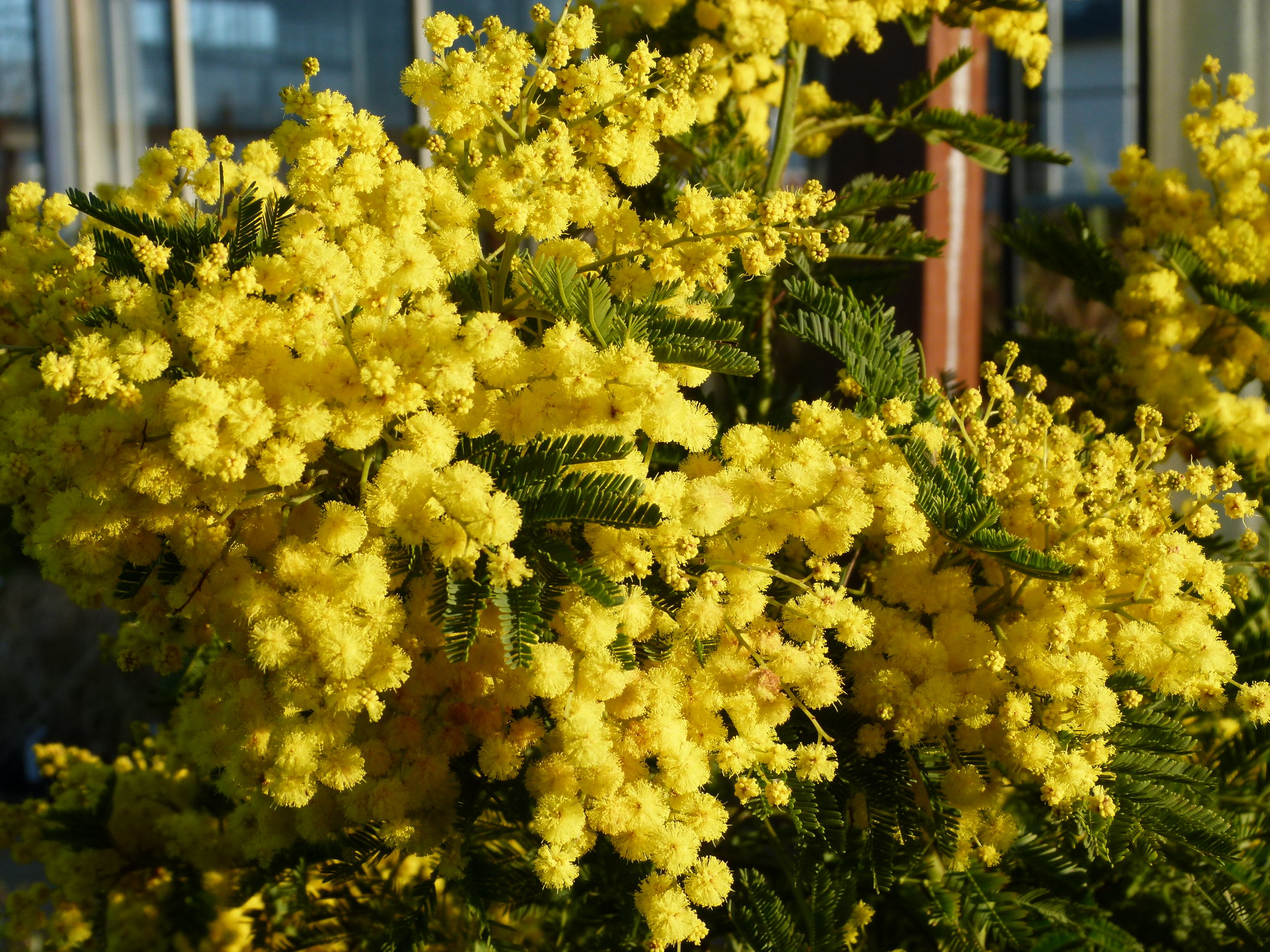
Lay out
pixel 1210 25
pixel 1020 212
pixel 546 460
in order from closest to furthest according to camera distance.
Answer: pixel 546 460 → pixel 1020 212 → pixel 1210 25

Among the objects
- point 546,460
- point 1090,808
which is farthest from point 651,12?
point 1090,808

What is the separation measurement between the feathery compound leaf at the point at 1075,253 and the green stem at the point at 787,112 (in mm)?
352

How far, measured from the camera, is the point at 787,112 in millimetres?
1282

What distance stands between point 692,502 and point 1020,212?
0.90m

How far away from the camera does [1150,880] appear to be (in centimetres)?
128

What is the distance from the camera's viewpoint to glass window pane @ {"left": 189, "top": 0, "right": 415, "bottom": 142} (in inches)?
166

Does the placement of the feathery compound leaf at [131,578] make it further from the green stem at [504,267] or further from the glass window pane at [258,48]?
the glass window pane at [258,48]

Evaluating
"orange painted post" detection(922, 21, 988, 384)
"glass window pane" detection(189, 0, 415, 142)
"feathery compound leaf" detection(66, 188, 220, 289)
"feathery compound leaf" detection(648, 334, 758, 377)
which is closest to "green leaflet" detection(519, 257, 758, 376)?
"feathery compound leaf" detection(648, 334, 758, 377)

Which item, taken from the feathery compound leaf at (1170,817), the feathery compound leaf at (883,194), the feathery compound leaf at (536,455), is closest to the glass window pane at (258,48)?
the feathery compound leaf at (883,194)

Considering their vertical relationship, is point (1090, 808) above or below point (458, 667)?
below

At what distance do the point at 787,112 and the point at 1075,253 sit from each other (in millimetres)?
442

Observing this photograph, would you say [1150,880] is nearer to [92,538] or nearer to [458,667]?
[458,667]

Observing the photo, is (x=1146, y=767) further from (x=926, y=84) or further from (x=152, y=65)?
(x=152, y=65)

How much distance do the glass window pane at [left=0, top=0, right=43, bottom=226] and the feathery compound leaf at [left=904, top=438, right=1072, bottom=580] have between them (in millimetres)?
4545
